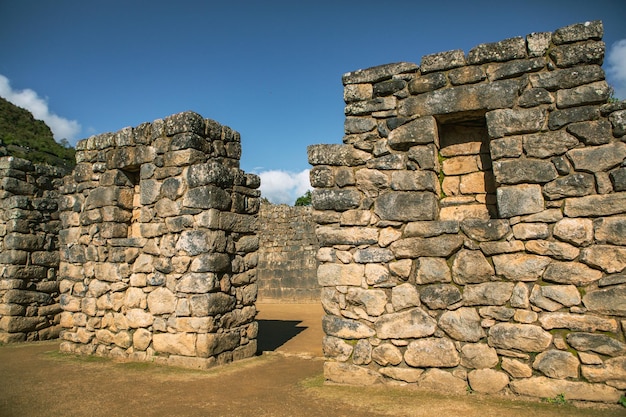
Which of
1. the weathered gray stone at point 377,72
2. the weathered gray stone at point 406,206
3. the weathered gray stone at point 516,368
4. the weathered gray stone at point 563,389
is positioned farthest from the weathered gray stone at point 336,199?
the weathered gray stone at point 563,389

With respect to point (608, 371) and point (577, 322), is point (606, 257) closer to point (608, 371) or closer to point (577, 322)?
point (577, 322)

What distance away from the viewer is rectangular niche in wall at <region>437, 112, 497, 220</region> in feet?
16.3

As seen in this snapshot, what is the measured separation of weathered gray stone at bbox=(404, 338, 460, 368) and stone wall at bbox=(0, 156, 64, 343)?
7631mm

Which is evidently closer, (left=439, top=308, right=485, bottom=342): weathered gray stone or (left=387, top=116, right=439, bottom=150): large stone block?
(left=439, top=308, right=485, bottom=342): weathered gray stone

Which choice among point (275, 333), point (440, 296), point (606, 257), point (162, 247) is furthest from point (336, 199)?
point (275, 333)

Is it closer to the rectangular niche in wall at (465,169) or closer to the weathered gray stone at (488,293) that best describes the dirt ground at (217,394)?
the weathered gray stone at (488,293)

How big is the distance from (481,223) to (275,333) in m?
6.37

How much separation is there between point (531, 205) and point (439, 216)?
1.01 meters

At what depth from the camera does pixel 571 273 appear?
13.5ft

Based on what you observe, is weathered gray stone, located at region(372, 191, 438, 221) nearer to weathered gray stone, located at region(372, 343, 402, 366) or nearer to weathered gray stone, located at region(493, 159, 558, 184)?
weathered gray stone, located at region(493, 159, 558, 184)

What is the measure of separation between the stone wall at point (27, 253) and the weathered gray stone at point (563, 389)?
866cm

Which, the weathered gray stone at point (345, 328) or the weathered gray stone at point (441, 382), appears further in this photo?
the weathered gray stone at point (345, 328)

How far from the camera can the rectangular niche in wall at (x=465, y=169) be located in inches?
195

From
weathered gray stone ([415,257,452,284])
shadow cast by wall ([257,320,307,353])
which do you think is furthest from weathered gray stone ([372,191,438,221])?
shadow cast by wall ([257,320,307,353])
